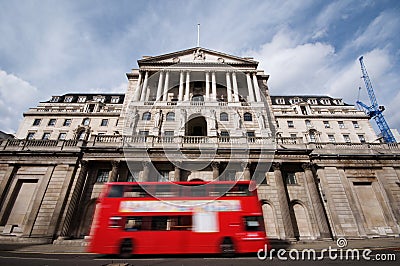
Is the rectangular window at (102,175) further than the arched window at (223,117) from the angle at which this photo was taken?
No

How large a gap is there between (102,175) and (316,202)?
72.1 ft

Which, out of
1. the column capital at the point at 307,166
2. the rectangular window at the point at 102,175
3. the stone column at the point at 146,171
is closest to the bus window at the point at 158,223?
the stone column at the point at 146,171

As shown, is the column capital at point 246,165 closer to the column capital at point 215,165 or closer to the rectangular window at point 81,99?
the column capital at point 215,165

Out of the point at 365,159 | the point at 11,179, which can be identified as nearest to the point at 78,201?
the point at 11,179

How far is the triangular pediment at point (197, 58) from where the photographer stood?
35.9 metres

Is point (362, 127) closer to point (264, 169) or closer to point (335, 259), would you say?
point (264, 169)

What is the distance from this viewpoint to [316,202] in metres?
19.1

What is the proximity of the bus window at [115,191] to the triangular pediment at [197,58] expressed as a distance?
93.8ft

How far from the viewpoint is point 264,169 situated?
20812 mm

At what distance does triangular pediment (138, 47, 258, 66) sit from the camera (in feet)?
118

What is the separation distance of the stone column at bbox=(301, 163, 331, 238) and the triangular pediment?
22.7m

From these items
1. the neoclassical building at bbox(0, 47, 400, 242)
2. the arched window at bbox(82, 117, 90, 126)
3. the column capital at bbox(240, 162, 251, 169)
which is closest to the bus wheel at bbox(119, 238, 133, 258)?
the neoclassical building at bbox(0, 47, 400, 242)

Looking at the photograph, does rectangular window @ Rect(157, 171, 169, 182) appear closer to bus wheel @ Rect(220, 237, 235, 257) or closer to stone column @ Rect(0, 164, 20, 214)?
bus wheel @ Rect(220, 237, 235, 257)

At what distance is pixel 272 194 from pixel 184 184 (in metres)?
11.8
